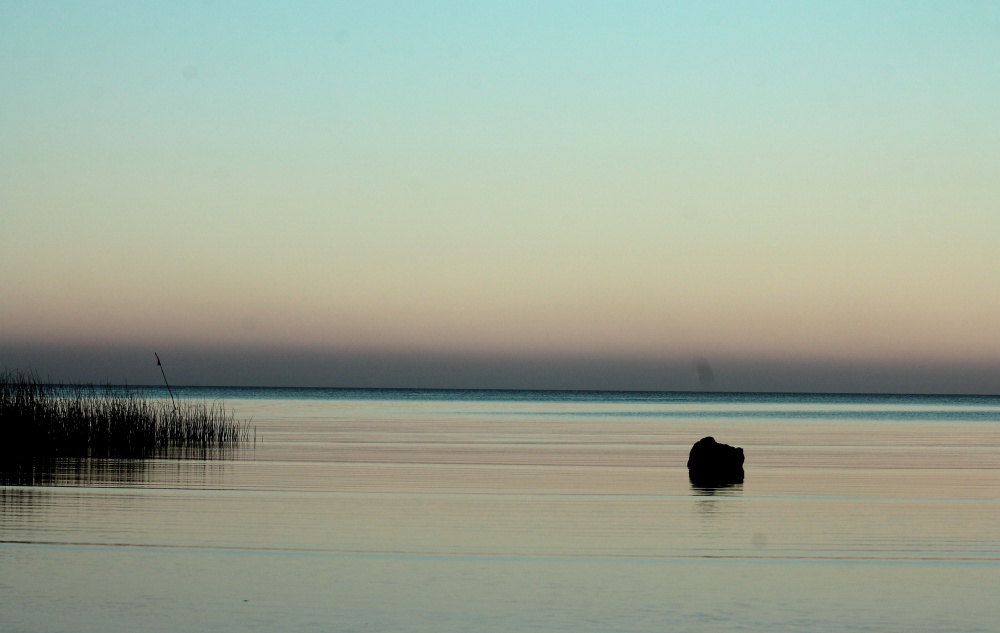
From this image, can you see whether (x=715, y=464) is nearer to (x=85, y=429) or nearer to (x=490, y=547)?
(x=490, y=547)

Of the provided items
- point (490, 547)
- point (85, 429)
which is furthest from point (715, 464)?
point (85, 429)

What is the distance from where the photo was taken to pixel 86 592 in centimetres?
1101

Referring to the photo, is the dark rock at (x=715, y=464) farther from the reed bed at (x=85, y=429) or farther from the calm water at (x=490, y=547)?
the reed bed at (x=85, y=429)

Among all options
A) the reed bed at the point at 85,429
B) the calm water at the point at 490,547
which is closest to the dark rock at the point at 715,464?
the calm water at the point at 490,547

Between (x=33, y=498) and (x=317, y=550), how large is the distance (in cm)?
672

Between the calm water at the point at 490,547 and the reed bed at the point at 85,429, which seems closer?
the calm water at the point at 490,547

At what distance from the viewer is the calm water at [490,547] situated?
10320 millimetres

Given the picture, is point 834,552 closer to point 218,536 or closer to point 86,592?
point 218,536

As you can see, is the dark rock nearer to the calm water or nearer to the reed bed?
the calm water

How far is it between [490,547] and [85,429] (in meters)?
18.1

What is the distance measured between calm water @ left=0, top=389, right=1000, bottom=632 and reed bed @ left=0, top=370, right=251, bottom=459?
138 inches

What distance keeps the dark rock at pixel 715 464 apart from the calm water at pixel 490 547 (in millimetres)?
697

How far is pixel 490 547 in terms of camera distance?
1420 centimetres

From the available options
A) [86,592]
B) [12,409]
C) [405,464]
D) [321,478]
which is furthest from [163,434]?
[86,592]
